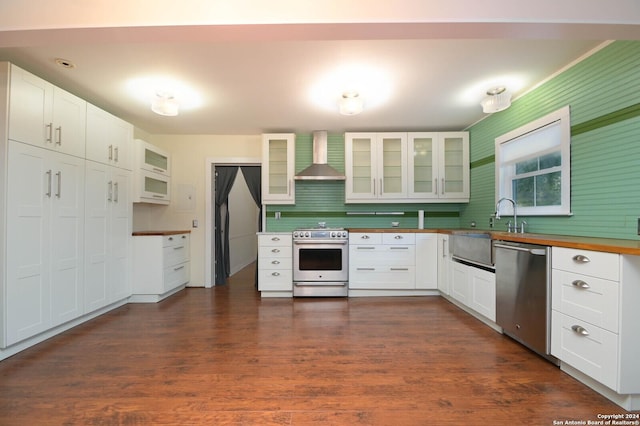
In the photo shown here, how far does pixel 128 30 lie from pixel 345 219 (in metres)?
3.44

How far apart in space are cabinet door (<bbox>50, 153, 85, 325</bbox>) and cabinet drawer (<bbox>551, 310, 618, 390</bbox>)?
152 inches

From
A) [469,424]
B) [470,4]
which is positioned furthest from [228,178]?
[469,424]

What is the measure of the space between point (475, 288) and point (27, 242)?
3916 mm

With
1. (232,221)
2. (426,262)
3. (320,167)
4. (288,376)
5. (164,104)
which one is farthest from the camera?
(232,221)

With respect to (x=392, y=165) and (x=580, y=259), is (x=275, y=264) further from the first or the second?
(x=580, y=259)

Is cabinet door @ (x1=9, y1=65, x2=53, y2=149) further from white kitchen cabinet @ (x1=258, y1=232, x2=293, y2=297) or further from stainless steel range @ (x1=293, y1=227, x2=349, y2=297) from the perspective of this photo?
stainless steel range @ (x1=293, y1=227, x2=349, y2=297)

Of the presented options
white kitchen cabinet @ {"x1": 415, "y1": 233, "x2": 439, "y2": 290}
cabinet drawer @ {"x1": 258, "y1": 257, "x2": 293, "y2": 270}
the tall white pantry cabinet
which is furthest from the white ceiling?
cabinet drawer @ {"x1": 258, "y1": 257, "x2": 293, "y2": 270}

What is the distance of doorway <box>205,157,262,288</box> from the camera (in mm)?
4535

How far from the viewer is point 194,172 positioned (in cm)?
458

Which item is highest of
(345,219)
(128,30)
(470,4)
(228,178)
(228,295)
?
(470,4)

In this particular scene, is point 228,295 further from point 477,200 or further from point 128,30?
point 477,200

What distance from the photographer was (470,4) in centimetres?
152

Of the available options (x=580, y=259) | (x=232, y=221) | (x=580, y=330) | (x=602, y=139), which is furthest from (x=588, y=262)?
(x=232, y=221)

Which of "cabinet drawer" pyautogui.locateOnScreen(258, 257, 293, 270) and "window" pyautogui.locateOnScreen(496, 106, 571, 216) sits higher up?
"window" pyautogui.locateOnScreen(496, 106, 571, 216)
